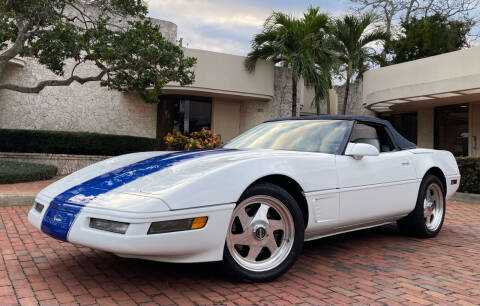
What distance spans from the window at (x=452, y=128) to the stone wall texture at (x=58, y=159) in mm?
13413

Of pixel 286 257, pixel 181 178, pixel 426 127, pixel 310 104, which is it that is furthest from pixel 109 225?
pixel 310 104

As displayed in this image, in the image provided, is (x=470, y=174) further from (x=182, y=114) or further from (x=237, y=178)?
(x=182, y=114)

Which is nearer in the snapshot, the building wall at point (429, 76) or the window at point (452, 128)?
the building wall at point (429, 76)

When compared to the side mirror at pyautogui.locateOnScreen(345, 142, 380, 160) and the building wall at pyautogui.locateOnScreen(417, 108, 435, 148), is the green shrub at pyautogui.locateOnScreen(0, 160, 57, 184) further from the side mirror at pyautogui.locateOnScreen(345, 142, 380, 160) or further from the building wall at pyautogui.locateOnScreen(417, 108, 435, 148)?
the building wall at pyautogui.locateOnScreen(417, 108, 435, 148)

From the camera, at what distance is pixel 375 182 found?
155 inches

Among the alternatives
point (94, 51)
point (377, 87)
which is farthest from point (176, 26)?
point (377, 87)

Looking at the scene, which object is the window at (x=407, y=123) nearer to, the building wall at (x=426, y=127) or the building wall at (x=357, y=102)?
the building wall at (x=426, y=127)

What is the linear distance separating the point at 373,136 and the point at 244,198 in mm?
2175

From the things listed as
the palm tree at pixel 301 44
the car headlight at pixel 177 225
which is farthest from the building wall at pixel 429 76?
the car headlight at pixel 177 225

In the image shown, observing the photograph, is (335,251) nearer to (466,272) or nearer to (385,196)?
(385,196)

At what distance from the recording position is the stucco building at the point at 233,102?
1330 cm

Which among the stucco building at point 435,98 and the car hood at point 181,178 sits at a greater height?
the stucco building at point 435,98

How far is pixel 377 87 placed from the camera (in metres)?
17.4

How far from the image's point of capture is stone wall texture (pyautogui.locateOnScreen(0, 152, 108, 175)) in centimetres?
1205
